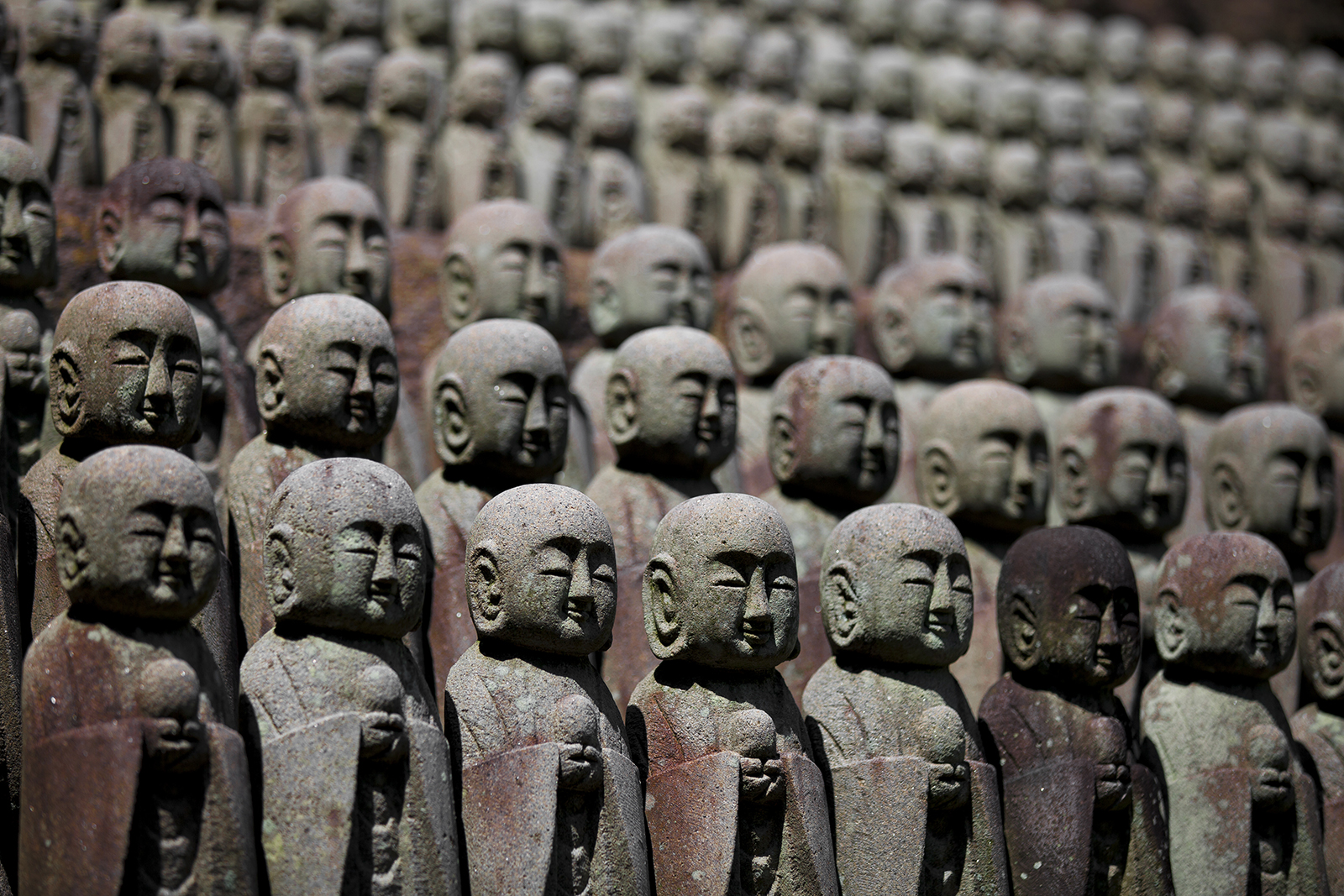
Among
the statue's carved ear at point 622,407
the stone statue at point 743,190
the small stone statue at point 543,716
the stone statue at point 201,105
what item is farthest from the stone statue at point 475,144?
the small stone statue at point 543,716

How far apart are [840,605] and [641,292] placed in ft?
11.0

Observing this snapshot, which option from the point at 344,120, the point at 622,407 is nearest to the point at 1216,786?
the point at 622,407

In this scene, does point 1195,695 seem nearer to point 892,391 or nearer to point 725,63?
point 892,391

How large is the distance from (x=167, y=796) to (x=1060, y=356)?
23.1ft

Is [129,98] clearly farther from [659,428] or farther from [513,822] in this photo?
[513,822]

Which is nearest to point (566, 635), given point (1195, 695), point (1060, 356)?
point (1195, 695)

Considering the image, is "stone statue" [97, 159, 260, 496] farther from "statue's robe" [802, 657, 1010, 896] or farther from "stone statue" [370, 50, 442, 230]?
"statue's robe" [802, 657, 1010, 896]

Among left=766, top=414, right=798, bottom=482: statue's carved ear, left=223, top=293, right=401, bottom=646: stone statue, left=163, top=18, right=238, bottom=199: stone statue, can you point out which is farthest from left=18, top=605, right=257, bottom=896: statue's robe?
left=163, top=18, right=238, bottom=199: stone statue

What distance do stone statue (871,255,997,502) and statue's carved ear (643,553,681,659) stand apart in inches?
159

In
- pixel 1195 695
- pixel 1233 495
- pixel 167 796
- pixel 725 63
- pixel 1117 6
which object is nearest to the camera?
pixel 167 796

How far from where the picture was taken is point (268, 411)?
7.67m

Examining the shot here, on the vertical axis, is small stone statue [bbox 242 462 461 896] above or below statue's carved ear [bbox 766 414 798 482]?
below

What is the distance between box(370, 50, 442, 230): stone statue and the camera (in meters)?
11.8

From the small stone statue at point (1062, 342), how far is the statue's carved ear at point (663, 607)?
4.88 meters
